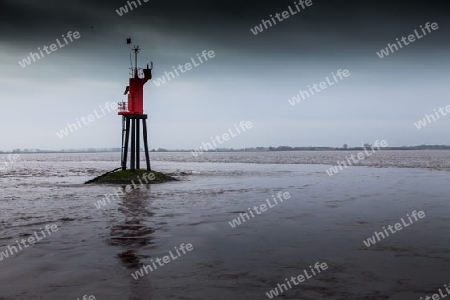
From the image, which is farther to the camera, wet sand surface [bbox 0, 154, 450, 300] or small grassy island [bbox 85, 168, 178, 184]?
small grassy island [bbox 85, 168, 178, 184]

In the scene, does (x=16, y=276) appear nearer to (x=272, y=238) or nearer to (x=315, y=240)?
(x=272, y=238)

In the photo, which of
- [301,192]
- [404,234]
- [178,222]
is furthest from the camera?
[301,192]

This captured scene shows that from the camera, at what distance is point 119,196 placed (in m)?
24.0

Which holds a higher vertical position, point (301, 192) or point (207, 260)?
point (207, 260)

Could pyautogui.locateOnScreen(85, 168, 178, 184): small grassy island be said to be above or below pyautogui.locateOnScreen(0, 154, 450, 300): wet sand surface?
above

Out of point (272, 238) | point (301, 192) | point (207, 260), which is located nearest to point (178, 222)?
point (272, 238)

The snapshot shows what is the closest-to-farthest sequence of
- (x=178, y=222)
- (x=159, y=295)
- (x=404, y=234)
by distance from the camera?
(x=159, y=295) → (x=404, y=234) → (x=178, y=222)

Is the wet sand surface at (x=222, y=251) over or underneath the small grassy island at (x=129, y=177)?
underneath

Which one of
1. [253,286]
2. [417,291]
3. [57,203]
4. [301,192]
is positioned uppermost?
[57,203]

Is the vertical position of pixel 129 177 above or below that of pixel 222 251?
above

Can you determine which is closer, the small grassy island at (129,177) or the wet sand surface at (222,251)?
the wet sand surface at (222,251)

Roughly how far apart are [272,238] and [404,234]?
452 centimetres

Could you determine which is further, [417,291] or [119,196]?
[119,196]

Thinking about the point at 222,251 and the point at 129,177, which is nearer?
the point at 222,251
